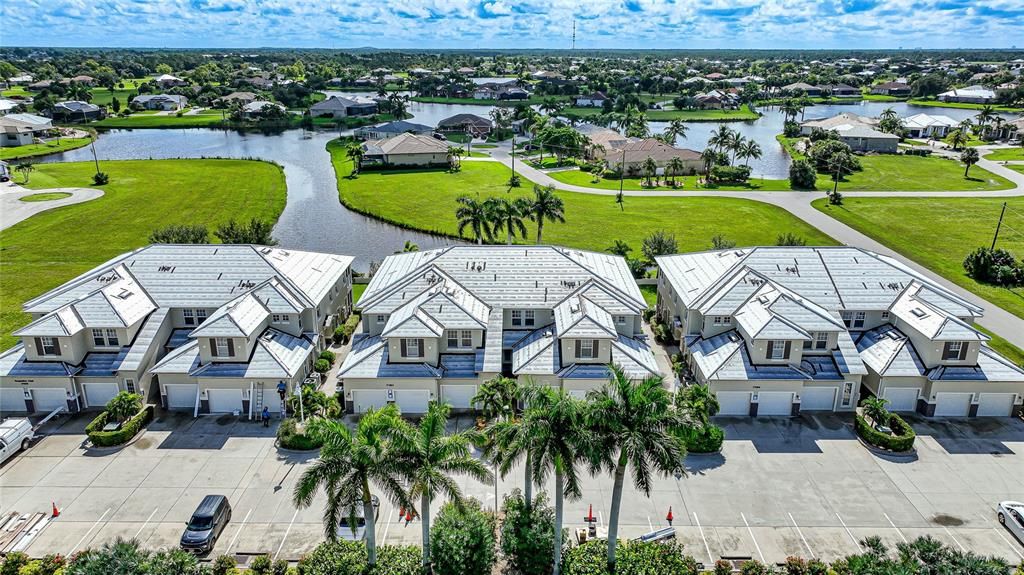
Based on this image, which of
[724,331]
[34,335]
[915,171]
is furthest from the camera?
[915,171]

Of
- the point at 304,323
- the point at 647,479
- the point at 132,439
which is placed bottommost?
the point at 132,439

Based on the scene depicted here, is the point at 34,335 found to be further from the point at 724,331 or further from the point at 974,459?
the point at 974,459

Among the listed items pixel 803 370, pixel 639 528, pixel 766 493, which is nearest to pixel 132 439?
pixel 639 528

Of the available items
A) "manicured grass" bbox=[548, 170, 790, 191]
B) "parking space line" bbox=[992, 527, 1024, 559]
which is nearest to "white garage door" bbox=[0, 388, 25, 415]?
"parking space line" bbox=[992, 527, 1024, 559]

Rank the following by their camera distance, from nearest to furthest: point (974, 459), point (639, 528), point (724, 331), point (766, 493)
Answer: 1. point (639, 528)
2. point (766, 493)
3. point (974, 459)
4. point (724, 331)

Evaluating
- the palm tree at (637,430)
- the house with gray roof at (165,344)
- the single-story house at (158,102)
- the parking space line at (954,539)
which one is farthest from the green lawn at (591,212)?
the single-story house at (158,102)

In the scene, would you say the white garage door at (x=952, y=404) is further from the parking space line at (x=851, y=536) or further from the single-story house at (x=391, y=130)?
the single-story house at (x=391, y=130)

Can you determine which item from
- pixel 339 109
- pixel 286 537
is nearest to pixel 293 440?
pixel 286 537
